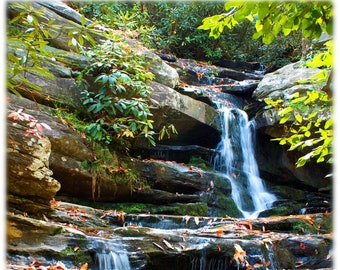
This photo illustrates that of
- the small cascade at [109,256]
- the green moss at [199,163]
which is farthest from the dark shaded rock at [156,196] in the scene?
the small cascade at [109,256]

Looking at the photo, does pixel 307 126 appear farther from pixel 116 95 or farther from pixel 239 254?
pixel 116 95

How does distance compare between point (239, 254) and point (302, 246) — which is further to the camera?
point (302, 246)

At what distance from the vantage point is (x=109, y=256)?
3.40m

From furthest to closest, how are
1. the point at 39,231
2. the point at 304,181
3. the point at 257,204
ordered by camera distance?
the point at 304,181
the point at 257,204
the point at 39,231

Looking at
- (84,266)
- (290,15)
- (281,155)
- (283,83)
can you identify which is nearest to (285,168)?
(281,155)

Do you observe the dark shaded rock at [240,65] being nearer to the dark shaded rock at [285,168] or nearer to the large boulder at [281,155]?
the large boulder at [281,155]

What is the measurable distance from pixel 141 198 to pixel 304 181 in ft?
15.0

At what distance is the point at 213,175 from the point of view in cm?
710

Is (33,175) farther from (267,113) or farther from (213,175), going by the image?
(267,113)

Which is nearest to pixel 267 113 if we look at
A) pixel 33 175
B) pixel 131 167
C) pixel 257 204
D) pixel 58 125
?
pixel 257 204

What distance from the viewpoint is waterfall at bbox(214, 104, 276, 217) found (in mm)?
Answer: 7539

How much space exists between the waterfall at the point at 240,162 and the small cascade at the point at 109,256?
4.18 metres

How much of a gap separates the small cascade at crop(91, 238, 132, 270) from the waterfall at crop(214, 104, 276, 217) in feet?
13.7

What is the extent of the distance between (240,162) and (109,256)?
217 inches
